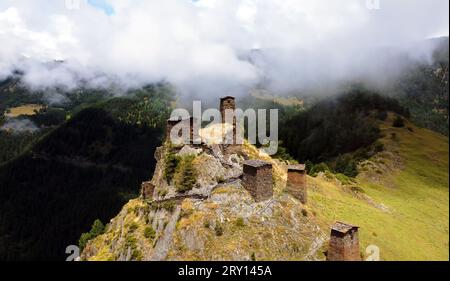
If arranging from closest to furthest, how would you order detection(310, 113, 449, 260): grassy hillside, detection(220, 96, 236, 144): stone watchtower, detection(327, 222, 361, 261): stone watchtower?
detection(327, 222, 361, 261): stone watchtower → detection(310, 113, 449, 260): grassy hillside → detection(220, 96, 236, 144): stone watchtower

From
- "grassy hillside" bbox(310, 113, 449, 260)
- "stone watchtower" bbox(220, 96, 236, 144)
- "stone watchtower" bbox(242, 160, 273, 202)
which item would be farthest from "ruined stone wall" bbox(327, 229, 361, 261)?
"stone watchtower" bbox(220, 96, 236, 144)

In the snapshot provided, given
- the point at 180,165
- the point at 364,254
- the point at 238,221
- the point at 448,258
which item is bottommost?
the point at 448,258

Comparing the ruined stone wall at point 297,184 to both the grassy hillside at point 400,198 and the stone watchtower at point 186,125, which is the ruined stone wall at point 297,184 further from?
the stone watchtower at point 186,125

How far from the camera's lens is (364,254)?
4203 cm

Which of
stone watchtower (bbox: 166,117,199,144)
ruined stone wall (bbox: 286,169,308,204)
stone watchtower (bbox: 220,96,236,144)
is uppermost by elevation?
stone watchtower (bbox: 220,96,236,144)

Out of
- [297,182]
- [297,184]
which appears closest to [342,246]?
[297,184]

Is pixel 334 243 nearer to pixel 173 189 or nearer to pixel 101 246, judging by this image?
pixel 173 189

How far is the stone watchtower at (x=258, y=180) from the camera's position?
141 feet

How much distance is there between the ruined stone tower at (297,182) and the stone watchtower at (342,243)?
7.58 metres

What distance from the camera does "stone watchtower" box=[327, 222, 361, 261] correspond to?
123 ft

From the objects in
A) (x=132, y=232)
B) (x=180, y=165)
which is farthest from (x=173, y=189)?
(x=132, y=232)

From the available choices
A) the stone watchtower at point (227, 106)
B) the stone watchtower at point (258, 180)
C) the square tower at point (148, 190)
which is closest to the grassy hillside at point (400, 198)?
the stone watchtower at point (258, 180)

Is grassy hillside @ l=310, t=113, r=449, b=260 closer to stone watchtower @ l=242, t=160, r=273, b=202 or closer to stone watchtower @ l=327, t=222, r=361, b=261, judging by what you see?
stone watchtower @ l=327, t=222, r=361, b=261
